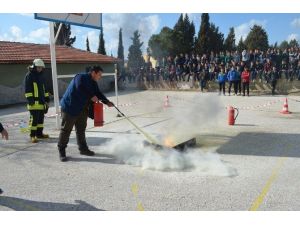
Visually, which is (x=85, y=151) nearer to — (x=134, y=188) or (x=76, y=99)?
(x=76, y=99)

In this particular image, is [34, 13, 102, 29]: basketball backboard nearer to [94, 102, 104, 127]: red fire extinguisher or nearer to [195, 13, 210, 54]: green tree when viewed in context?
[94, 102, 104, 127]: red fire extinguisher

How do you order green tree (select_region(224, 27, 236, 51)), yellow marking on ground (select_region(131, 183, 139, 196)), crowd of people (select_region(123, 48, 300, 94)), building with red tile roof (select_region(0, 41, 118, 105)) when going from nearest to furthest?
1. yellow marking on ground (select_region(131, 183, 139, 196))
2. building with red tile roof (select_region(0, 41, 118, 105))
3. crowd of people (select_region(123, 48, 300, 94))
4. green tree (select_region(224, 27, 236, 51))

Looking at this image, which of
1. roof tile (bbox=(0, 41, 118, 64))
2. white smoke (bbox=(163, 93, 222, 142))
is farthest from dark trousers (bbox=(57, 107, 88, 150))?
roof tile (bbox=(0, 41, 118, 64))

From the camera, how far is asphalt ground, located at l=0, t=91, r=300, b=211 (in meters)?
4.50

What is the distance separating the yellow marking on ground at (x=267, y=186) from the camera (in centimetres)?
432

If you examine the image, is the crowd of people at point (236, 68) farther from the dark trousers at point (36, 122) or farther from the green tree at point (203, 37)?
the green tree at point (203, 37)

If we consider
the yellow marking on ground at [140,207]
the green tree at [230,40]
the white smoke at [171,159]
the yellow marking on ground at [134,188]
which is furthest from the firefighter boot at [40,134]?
the green tree at [230,40]

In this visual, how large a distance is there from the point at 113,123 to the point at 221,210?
6.82 m

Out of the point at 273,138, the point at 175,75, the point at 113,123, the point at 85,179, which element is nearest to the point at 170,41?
the point at 175,75

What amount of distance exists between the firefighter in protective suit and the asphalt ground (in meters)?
0.51

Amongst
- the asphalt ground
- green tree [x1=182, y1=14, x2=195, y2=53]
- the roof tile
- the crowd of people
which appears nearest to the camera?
the asphalt ground

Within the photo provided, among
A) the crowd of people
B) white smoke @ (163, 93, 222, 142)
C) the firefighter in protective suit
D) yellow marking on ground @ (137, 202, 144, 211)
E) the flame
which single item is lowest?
yellow marking on ground @ (137, 202, 144, 211)

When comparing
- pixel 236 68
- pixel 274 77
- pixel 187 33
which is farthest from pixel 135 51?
pixel 274 77

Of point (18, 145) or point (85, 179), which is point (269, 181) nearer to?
point (85, 179)
